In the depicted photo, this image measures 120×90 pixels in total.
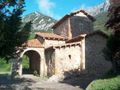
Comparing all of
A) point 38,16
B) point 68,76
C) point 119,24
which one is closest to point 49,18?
point 38,16

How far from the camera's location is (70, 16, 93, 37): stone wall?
4188 centimetres

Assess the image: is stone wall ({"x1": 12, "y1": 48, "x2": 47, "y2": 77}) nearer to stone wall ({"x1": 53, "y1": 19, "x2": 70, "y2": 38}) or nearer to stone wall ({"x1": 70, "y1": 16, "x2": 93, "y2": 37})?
stone wall ({"x1": 53, "y1": 19, "x2": 70, "y2": 38})

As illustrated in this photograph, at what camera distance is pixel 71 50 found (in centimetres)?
3516

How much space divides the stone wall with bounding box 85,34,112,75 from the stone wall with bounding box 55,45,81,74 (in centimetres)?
111

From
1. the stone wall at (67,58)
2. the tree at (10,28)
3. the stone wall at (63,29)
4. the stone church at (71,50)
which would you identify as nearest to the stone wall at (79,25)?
the stone church at (71,50)

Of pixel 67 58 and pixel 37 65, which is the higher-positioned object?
pixel 67 58

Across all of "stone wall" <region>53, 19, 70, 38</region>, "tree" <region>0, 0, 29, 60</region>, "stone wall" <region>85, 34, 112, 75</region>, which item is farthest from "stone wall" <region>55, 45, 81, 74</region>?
"tree" <region>0, 0, 29, 60</region>

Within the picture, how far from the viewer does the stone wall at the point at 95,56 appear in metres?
34.2

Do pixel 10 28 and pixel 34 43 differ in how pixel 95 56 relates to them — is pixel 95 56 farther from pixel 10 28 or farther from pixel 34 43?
pixel 10 28

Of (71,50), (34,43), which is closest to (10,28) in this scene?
(71,50)

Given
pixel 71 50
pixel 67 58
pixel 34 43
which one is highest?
pixel 34 43

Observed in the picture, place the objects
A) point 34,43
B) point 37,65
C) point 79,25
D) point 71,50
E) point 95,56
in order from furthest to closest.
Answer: point 37,65
point 79,25
point 34,43
point 71,50
point 95,56

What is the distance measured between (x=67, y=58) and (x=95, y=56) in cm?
350

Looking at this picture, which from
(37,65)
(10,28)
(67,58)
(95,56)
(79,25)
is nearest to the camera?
(10,28)
